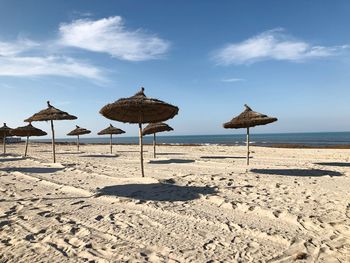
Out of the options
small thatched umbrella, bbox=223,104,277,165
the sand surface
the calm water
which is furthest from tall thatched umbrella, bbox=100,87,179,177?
the calm water

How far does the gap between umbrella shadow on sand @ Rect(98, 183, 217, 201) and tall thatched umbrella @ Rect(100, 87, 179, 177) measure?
47.0 inches

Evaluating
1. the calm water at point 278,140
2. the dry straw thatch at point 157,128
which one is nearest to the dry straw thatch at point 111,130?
the dry straw thatch at point 157,128

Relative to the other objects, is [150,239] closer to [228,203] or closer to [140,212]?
[140,212]

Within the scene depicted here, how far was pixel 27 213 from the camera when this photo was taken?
15.6 ft

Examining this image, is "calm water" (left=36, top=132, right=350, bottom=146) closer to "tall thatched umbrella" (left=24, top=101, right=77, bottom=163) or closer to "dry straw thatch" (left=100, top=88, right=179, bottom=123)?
"tall thatched umbrella" (left=24, top=101, right=77, bottom=163)

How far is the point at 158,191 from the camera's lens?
625 centimetres

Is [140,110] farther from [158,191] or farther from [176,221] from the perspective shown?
[176,221]

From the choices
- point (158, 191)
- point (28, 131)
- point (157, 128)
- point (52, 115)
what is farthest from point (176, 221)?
point (28, 131)

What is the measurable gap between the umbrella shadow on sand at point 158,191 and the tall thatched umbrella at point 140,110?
1193 millimetres

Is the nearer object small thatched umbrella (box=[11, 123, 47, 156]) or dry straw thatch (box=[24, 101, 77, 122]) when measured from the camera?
dry straw thatch (box=[24, 101, 77, 122])

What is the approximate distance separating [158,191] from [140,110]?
238cm

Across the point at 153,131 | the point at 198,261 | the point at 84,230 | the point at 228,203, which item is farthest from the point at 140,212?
the point at 153,131

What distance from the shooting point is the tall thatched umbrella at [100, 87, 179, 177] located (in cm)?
726

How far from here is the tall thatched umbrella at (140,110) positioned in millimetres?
7259
